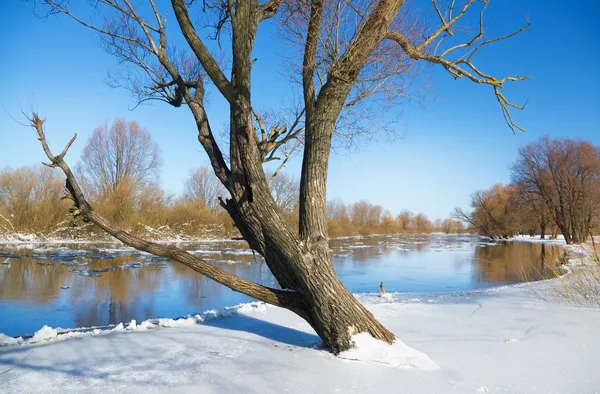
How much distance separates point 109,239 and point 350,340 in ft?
86.5

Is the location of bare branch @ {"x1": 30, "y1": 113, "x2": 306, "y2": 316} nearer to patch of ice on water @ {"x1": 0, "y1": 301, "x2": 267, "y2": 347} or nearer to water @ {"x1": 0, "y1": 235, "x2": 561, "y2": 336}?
water @ {"x1": 0, "y1": 235, "x2": 561, "y2": 336}

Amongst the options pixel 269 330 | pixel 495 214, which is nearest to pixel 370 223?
pixel 495 214

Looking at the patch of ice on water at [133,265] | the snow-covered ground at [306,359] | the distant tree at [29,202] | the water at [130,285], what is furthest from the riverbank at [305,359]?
the distant tree at [29,202]

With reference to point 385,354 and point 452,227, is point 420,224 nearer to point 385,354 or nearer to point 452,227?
point 452,227

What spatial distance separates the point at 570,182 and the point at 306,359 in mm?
32540

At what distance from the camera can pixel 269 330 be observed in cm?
452

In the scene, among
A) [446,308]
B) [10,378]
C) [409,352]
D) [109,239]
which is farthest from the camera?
[109,239]

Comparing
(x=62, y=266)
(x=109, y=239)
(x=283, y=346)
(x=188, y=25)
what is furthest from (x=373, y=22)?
(x=109, y=239)

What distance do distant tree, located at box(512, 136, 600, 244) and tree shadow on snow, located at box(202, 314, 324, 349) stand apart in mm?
29877

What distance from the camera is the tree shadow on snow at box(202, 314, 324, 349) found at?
400cm

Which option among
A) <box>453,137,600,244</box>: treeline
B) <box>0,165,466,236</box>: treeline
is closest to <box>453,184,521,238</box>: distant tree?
<box>453,137,600,244</box>: treeline

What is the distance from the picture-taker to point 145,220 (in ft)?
93.4

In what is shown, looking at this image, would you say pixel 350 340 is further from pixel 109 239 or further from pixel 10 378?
pixel 109 239

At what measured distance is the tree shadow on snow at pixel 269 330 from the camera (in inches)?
157
